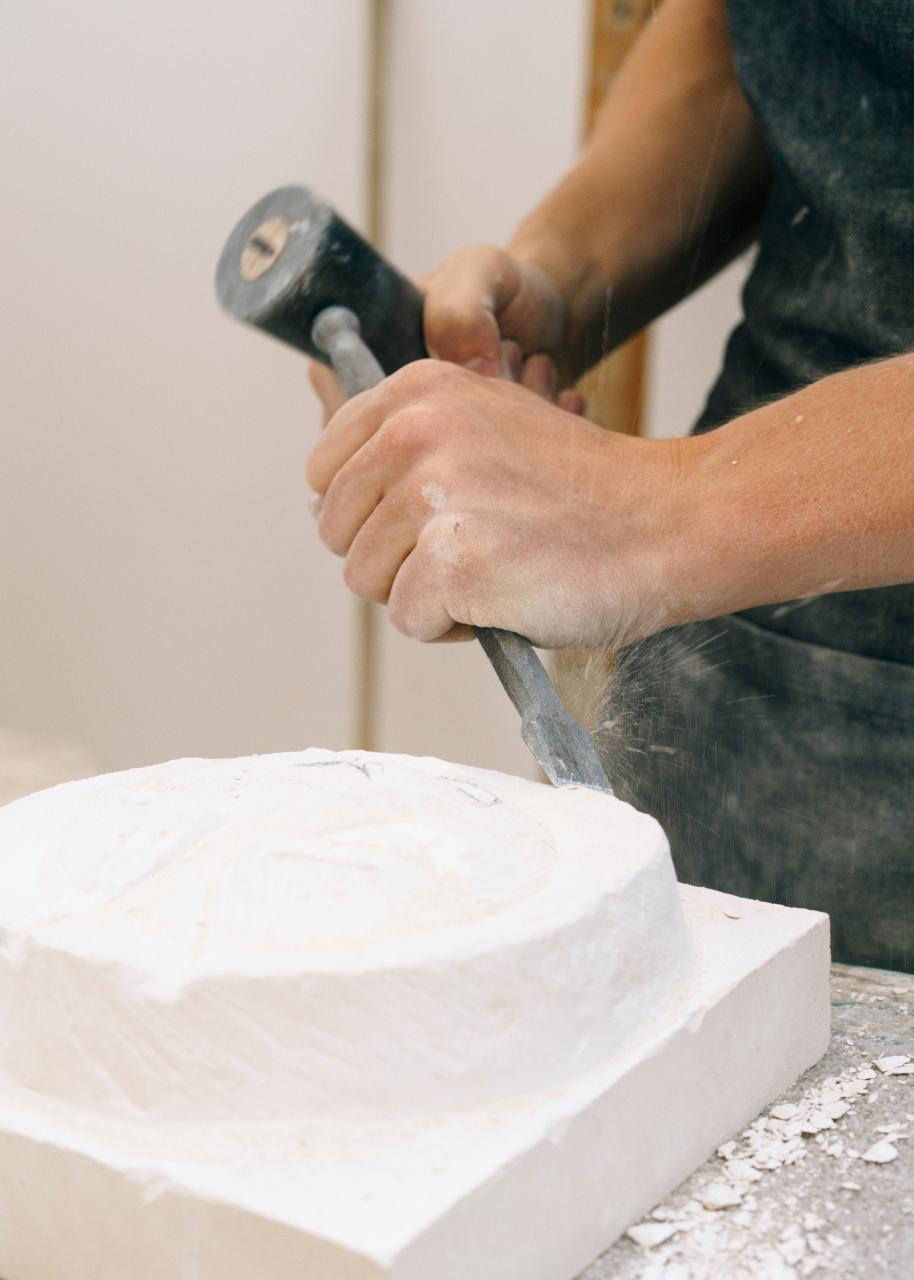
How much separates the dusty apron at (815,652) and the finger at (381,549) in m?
0.27

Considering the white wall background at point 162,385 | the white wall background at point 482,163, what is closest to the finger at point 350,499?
the white wall background at point 482,163

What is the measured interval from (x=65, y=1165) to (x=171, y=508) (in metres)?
2.25

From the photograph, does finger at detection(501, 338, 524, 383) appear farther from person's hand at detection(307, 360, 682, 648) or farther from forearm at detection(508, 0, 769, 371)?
person's hand at detection(307, 360, 682, 648)

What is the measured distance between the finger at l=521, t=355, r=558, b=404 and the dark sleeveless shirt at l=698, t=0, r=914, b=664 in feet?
0.74

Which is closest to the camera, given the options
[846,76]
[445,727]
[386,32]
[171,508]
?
[846,76]

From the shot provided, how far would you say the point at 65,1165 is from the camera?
59 centimetres

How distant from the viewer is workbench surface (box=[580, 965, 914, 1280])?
629mm

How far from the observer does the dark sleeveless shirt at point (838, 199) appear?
112cm

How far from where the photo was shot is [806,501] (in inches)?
36.1

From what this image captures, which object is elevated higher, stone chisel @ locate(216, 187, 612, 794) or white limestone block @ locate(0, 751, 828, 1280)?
stone chisel @ locate(216, 187, 612, 794)

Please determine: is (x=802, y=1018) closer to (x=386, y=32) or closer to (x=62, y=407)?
(x=386, y=32)

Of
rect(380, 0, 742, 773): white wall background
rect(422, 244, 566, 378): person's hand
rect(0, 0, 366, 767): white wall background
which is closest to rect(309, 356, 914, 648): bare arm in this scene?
rect(422, 244, 566, 378): person's hand

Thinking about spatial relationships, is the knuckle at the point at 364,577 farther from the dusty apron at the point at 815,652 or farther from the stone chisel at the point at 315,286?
the dusty apron at the point at 815,652

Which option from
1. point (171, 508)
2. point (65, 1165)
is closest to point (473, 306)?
point (65, 1165)
